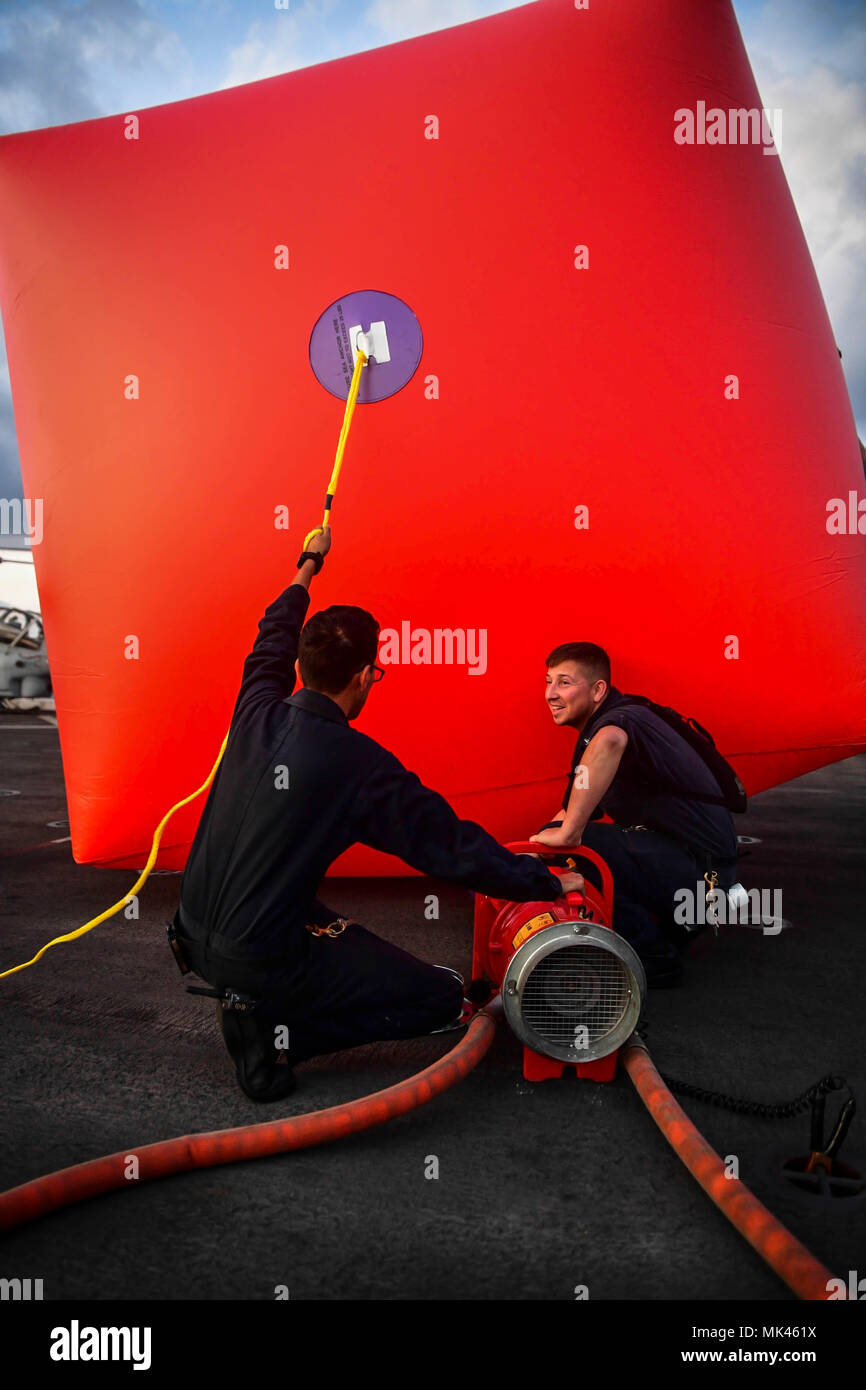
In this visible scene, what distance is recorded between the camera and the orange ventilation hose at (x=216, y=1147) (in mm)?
1425

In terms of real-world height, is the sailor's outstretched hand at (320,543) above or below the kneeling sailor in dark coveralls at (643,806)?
above

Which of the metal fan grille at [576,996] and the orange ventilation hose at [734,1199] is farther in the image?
the metal fan grille at [576,996]

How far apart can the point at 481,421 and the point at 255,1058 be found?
81.2 inches

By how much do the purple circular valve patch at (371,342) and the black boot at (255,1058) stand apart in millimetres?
2013

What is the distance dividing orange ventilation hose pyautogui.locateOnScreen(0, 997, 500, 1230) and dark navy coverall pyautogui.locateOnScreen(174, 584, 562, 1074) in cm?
29

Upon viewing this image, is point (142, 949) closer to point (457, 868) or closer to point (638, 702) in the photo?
point (457, 868)

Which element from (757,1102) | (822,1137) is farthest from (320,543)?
(822,1137)

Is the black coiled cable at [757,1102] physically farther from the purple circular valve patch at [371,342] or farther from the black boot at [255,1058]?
the purple circular valve patch at [371,342]

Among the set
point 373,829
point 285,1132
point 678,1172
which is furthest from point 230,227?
point 678,1172

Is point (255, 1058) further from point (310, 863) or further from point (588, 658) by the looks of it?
point (588, 658)

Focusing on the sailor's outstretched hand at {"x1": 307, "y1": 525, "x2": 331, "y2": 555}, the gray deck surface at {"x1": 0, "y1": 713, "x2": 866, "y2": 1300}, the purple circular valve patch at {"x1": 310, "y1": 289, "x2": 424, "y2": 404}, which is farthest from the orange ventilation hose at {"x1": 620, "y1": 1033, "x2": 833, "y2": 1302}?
the purple circular valve patch at {"x1": 310, "y1": 289, "x2": 424, "y2": 404}

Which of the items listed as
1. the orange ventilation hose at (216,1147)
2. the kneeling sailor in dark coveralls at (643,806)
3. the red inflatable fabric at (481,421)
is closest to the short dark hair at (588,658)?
the kneeling sailor in dark coveralls at (643,806)

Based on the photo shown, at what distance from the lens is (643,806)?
2746 millimetres

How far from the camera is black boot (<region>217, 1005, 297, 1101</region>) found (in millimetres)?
1903
